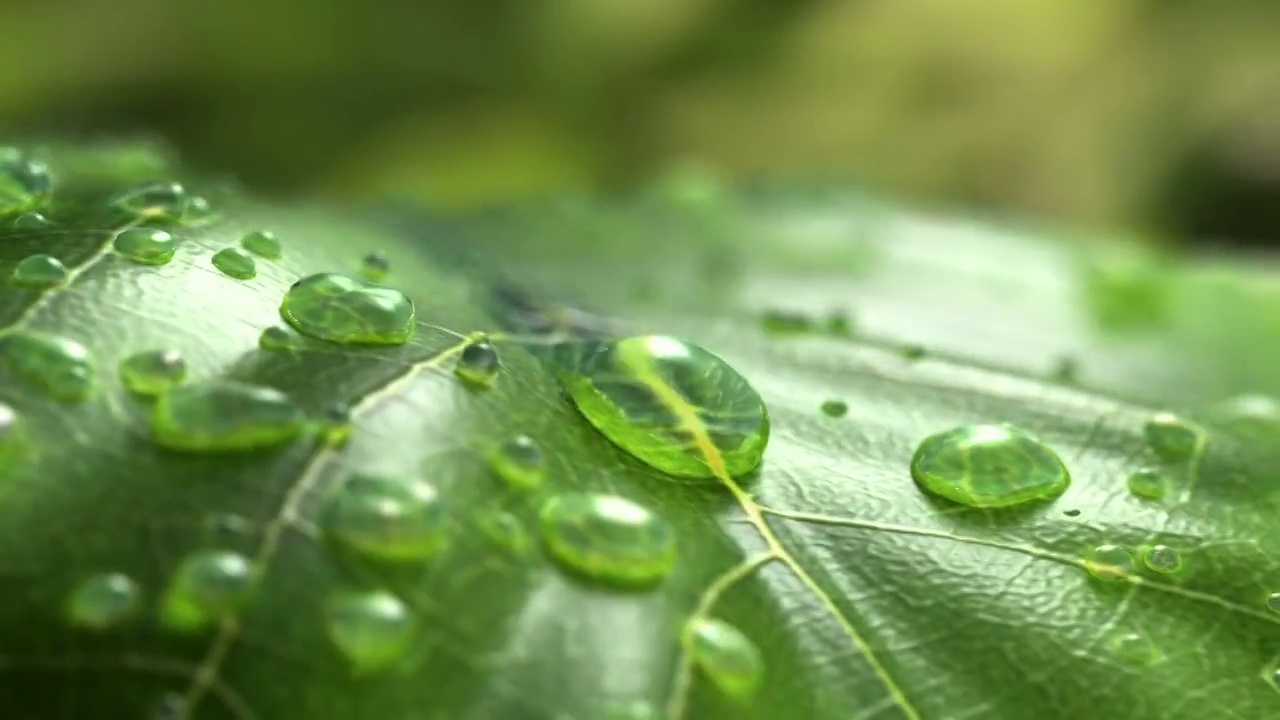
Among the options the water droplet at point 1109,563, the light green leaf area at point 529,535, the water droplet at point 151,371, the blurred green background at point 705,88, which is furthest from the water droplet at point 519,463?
the blurred green background at point 705,88

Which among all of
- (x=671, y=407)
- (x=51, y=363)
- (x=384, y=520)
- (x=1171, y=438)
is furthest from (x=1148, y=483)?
(x=51, y=363)

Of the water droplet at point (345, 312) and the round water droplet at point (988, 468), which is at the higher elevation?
the water droplet at point (345, 312)

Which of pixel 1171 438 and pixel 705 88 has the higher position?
pixel 1171 438

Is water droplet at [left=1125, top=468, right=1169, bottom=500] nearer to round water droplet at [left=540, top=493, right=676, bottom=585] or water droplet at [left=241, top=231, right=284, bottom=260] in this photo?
round water droplet at [left=540, top=493, right=676, bottom=585]

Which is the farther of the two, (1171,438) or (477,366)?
(1171,438)

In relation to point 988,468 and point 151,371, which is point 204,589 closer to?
point 151,371

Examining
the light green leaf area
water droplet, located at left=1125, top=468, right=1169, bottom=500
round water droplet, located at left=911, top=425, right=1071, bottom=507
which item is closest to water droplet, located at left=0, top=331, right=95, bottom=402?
the light green leaf area

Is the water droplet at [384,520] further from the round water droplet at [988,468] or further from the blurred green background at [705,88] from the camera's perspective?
the blurred green background at [705,88]
